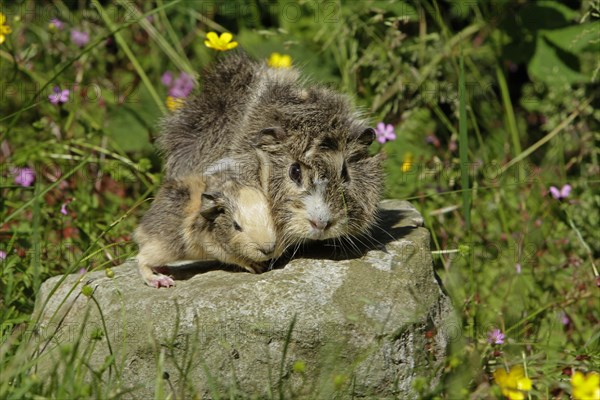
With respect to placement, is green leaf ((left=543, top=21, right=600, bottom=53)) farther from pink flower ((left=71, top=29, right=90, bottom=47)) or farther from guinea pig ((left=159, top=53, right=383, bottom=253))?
pink flower ((left=71, top=29, right=90, bottom=47))

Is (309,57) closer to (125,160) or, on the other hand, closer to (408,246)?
(125,160)

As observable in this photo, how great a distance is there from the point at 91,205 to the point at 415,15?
9.77 feet

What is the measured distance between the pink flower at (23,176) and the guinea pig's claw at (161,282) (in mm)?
2130

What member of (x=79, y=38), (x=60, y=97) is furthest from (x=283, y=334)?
(x=79, y=38)

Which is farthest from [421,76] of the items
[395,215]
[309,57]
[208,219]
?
[208,219]

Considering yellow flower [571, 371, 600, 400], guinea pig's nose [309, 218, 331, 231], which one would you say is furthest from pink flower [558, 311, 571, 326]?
guinea pig's nose [309, 218, 331, 231]

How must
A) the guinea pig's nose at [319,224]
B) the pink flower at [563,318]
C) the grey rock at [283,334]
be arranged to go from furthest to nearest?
the pink flower at [563,318]
the guinea pig's nose at [319,224]
the grey rock at [283,334]

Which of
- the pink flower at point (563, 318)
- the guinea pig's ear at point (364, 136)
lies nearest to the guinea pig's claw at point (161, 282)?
the guinea pig's ear at point (364, 136)

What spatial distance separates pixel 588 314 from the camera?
547 cm

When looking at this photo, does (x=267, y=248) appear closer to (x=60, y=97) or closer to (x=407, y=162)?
(x=407, y=162)

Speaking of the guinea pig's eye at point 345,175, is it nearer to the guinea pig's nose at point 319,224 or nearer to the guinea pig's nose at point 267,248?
the guinea pig's nose at point 319,224

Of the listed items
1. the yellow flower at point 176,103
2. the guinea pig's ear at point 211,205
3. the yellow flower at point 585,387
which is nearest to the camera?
the yellow flower at point 585,387

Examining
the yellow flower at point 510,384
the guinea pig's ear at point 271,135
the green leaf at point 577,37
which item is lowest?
the green leaf at point 577,37

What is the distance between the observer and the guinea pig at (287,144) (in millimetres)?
4098
